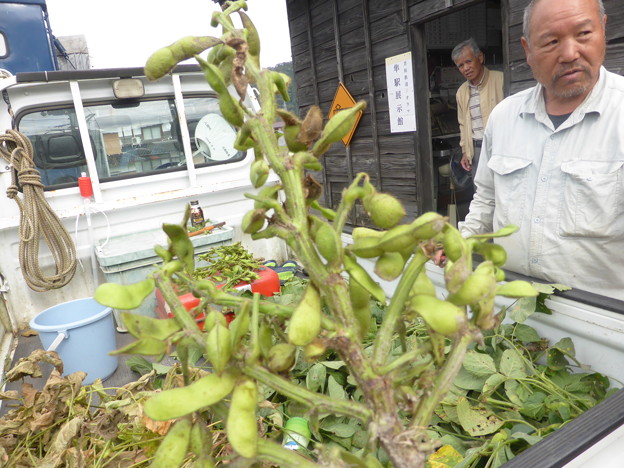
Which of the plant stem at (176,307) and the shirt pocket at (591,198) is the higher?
the plant stem at (176,307)

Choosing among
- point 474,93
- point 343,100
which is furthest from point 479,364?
point 343,100

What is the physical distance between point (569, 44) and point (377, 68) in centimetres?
309

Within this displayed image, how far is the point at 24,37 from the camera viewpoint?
5.16m

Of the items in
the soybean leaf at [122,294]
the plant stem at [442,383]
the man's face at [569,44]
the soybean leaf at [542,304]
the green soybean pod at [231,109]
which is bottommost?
the soybean leaf at [542,304]

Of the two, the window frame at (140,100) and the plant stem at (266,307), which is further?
the window frame at (140,100)

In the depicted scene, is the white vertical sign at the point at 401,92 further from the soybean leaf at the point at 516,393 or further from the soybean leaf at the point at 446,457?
the soybean leaf at the point at 446,457

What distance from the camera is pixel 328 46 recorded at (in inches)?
205

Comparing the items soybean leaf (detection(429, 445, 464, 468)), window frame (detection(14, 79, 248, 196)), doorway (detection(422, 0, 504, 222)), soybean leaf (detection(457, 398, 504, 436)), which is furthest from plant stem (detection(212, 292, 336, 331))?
doorway (detection(422, 0, 504, 222))

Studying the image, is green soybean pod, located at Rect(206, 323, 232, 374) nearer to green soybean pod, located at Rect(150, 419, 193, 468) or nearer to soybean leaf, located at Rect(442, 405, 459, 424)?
green soybean pod, located at Rect(150, 419, 193, 468)

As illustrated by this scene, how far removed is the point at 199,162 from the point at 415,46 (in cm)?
231

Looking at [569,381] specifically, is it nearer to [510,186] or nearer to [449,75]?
[510,186]

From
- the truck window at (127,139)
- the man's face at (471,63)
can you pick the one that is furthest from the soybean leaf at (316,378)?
the man's face at (471,63)

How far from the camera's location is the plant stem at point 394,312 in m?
0.48

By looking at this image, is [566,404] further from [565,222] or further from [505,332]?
[565,222]
